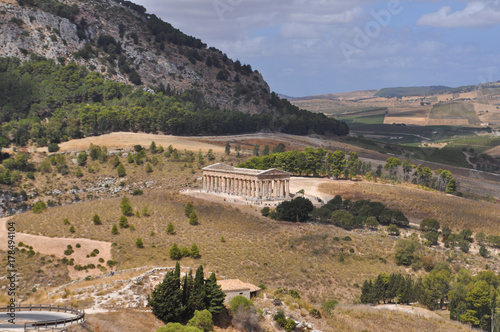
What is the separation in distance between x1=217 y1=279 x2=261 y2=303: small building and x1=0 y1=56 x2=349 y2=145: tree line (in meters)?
101

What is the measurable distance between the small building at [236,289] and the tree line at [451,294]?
15.0 m

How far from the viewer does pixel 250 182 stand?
10381 cm

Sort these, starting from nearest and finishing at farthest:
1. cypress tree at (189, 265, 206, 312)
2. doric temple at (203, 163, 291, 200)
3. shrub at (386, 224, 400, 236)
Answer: cypress tree at (189, 265, 206, 312), shrub at (386, 224, 400, 236), doric temple at (203, 163, 291, 200)

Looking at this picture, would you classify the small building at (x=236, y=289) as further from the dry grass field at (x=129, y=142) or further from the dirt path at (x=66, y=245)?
the dry grass field at (x=129, y=142)

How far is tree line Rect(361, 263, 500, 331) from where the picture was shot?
56.6 meters

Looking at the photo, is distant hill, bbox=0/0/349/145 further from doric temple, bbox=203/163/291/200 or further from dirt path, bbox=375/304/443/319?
dirt path, bbox=375/304/443/319

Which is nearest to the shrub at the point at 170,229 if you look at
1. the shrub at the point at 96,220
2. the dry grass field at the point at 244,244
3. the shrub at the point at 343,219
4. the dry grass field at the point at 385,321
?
the dry grass field at the point at 244,244

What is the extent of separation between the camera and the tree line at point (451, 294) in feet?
186

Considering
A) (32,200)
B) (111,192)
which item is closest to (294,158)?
(111,192)

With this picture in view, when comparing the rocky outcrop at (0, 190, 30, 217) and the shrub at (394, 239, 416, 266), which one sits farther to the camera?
the rocky outcrop at (0, 190, 30, 217)

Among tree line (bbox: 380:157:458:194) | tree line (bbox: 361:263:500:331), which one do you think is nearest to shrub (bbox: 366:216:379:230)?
tree line (bbox: 361:263:500:331)

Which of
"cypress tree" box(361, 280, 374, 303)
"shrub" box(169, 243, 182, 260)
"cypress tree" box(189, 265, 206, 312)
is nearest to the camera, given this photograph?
"cypress tree" box(189, 265, 206, 312)

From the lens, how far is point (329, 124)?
7815 inches

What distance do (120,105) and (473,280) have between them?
416 feet
